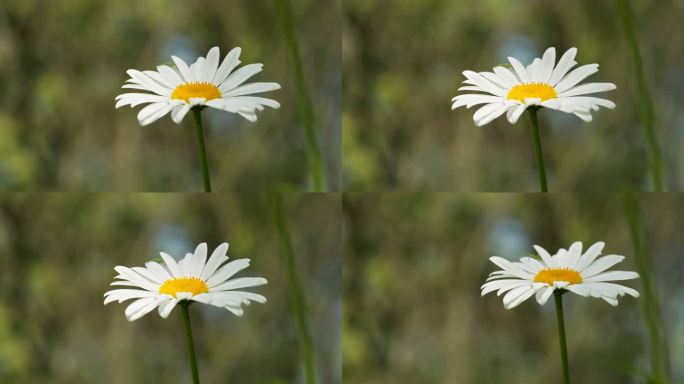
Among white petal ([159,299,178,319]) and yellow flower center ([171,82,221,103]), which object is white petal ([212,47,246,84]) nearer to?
yellow flower center ([171,82,221,103])

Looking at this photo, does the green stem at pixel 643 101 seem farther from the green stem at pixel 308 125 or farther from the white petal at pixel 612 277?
the green stem at pixel 308 125

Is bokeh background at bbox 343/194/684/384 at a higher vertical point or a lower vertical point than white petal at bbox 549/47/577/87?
lower

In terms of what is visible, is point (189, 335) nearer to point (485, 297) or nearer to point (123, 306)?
point (123, 306)

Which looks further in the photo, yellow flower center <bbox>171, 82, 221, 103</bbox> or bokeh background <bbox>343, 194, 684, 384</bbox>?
bokeh background <bbox>343, 194, 684, 384</bbox>

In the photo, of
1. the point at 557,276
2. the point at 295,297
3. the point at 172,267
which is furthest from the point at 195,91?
the point at 557,276

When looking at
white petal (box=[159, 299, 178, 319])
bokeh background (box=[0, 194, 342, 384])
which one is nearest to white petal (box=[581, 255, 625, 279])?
bokeh background (box=[0, 194, 342, 384])

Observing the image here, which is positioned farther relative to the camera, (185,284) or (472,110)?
(472,110)

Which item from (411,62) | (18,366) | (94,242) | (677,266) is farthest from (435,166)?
(18,366)

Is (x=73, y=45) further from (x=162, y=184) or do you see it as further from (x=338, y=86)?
(x=338, y=86)
